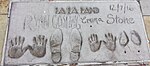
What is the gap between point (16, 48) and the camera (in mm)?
2830

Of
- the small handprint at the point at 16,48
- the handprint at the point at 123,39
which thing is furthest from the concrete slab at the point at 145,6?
the small handprint at the point at 16,48

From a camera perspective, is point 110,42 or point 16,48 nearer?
point 16,48

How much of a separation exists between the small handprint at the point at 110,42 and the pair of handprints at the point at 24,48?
3.14 ft

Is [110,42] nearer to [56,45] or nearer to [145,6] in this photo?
[56,45]

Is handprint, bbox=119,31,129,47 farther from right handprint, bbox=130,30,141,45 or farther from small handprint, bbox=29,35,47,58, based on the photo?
small handprint, bbox=29,35,47,58

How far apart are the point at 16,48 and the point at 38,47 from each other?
32 centimetres

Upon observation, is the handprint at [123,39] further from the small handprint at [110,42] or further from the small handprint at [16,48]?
the small handprint at [16,48]

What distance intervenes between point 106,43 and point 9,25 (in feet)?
5.16

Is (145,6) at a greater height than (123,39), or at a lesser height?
greater

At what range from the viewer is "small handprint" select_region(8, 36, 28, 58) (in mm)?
2795

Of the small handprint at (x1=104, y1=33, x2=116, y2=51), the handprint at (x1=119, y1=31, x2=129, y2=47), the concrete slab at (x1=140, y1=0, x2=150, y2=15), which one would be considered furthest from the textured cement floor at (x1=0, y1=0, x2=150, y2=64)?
the small handprint at (x1=104, y1=33, x2=116, y2=51)

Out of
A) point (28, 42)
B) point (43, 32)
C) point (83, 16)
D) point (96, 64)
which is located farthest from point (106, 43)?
point (28, 42)

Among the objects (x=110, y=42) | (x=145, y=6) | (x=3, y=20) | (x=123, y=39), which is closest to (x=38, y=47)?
(x=3, y=20)

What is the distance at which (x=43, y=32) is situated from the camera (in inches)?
119
